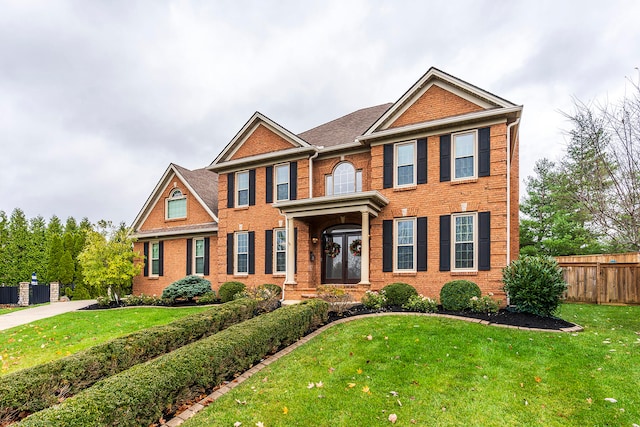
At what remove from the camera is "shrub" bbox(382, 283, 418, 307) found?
439 inches

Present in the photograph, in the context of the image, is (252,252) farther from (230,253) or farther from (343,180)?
(343,180)

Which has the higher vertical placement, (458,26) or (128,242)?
(458,26)

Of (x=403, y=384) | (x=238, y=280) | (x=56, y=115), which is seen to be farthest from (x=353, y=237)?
(x=56, y=115)

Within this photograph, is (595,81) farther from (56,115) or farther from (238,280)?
(56,115)

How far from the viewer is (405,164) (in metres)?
12.8

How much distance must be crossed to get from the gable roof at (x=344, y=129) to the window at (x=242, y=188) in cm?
319

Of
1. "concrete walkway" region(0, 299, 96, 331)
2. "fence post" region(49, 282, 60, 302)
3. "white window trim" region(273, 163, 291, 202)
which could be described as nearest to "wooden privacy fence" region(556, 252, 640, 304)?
"white window trim" region(273, 163, 291, 202)

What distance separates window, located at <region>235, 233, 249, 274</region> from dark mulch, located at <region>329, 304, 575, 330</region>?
648cm

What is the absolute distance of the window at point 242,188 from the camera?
16.1m

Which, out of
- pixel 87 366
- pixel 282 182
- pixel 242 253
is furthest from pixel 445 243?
pixel 87 366

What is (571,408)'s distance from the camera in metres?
4.59

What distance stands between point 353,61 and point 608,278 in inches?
508

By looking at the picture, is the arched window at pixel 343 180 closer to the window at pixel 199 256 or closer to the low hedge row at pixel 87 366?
the window at pixel 199 256

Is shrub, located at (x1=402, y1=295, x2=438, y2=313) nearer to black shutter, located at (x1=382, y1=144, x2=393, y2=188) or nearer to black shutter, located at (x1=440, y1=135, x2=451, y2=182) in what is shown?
black shutter, located at (x1=440, y1=135, x2=451, y2=182)
